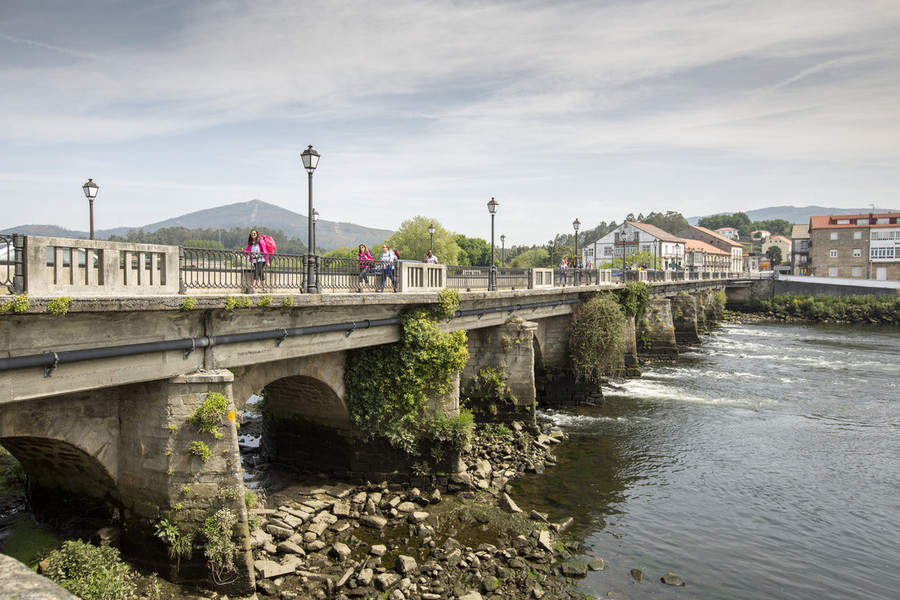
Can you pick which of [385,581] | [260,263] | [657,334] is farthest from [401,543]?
[657,334]

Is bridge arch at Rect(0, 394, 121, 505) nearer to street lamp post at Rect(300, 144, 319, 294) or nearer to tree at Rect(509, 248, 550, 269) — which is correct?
street lamp post at Rect(300, 144, 319, 294)

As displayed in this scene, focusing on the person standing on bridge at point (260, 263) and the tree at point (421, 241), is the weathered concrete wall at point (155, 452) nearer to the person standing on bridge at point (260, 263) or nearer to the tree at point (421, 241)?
the person standing on bridge at point (260, 263)

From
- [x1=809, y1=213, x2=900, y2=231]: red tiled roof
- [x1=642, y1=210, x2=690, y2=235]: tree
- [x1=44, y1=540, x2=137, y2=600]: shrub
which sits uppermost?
[x1=642, y1=210, x2=690, y2=235]: tree

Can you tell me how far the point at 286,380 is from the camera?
14039mm

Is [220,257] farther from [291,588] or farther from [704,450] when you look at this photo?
[704,450]

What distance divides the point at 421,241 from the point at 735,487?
232ft

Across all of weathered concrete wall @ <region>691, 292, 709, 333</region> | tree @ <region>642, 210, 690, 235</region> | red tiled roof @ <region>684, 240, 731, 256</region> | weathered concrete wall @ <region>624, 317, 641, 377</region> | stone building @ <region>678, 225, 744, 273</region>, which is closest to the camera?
weathered concrete wall @ <region>624, 317, 641, 377</region>

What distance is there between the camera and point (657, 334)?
37.3m

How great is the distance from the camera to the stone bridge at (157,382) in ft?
25.7

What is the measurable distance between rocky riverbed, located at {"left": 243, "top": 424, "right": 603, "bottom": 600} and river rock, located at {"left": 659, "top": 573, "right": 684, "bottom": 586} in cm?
118

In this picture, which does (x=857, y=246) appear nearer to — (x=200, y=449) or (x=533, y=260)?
(x=533, y=260)

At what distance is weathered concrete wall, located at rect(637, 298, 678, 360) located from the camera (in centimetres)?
3677

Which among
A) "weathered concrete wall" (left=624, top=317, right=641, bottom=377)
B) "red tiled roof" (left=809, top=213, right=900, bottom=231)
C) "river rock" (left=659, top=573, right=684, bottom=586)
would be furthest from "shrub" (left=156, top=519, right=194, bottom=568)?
"red tiled roof" (left=809, top=213, right=900, bottom=231)

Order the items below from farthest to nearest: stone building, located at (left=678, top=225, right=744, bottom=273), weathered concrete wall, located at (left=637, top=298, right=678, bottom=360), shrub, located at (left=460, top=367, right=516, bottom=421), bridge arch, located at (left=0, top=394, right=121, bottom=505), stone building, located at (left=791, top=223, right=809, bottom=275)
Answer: stone building, located at (left=678, top=225, right=744, bottom=273) < stone building, located at (left=791, top=223, right=809, bottom=275) < weathered concrete wall, located at (left=637, top=298, right=678, bottom=360) < shrub, located at (left=460, top=367, right=516, bottom=421) < bridge arch, located at (left=0, top=394, right=121, bottom=505)
